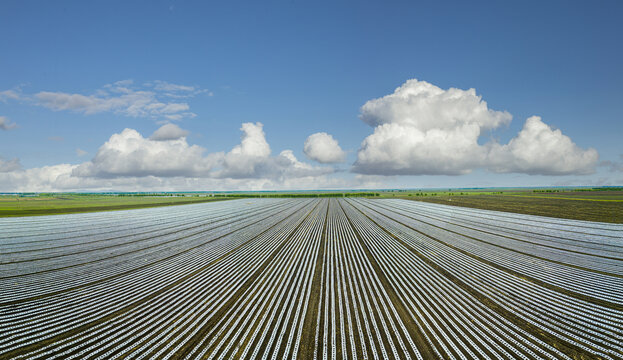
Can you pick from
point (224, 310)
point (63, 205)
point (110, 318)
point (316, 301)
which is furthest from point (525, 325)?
point (63, 205)

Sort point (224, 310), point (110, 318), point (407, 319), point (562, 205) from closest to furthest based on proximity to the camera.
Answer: point (407, 319) < point (110, 318) < point (224, 310) < point (562, 205)

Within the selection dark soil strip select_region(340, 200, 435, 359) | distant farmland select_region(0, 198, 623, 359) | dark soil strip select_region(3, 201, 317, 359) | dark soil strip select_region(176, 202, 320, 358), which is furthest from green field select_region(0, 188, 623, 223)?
dark soil strip select_region(3, 201, 317, 359)

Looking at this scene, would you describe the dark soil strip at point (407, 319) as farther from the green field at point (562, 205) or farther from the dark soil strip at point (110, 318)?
the green field at point (562, 205)

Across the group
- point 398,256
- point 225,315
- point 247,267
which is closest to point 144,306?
point 225,315

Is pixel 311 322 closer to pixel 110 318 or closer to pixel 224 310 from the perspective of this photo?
pixel 224 310

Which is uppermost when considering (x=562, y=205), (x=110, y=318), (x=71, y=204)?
(x=562, y=205)

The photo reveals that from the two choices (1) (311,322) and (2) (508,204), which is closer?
(1) (311,322)

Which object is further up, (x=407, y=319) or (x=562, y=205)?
(x=562, y=205)

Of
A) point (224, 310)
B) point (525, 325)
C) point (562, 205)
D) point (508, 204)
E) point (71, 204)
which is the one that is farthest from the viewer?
point (71, 204)
